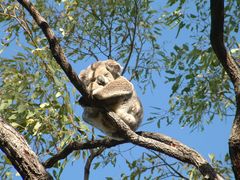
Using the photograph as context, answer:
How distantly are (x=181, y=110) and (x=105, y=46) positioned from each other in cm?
126

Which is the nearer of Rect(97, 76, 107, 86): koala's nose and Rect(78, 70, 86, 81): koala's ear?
Rect(97, 76, 107, 86): koala's nose

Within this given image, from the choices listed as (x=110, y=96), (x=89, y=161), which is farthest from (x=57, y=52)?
(x=89, y=161)

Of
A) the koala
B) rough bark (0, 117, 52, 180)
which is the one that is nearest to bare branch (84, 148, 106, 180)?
the koala

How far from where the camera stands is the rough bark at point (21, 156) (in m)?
3.15

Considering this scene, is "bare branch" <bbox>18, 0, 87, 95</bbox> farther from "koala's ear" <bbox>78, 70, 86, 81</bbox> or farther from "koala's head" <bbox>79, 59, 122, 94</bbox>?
"koala's ear" <bbox>78, 70, 86, 81</bbox>

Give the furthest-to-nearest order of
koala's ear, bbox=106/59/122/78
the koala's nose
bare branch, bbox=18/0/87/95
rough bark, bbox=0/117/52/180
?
koala's ear, bbox=106/59/122/78 → the koala's nose → bare branch, bbox=18/0/87/95 → rough bark, bbox=0/117/52/180

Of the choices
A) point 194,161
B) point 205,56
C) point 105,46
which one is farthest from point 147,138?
point 105,46

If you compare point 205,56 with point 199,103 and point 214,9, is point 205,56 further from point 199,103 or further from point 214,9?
point 214,9

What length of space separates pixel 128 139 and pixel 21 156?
3.90 feet

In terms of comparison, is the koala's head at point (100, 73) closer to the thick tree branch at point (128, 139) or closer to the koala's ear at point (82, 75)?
the koala's ear at point (82, 75)

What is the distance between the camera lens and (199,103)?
4875 millimetres

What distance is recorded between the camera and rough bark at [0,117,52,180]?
3.15m

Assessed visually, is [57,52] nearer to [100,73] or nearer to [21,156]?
[21,156]

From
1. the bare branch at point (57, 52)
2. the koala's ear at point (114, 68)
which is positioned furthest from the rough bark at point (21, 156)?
the koala's ear at point (114, 68)
